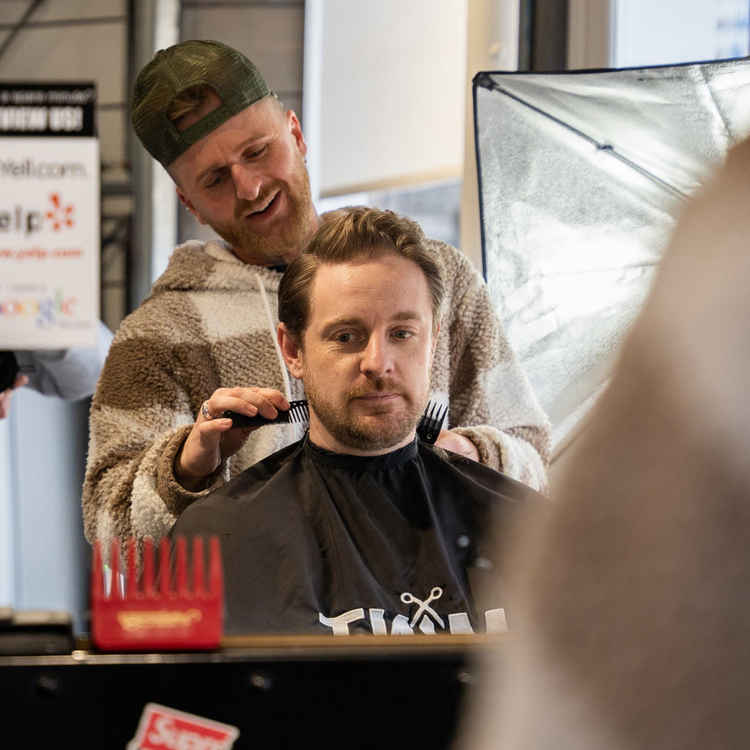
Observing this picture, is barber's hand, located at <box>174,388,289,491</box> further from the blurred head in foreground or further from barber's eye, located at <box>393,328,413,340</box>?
the blurred head in foreground

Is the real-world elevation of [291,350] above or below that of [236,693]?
above

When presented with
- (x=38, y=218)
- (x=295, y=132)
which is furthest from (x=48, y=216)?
(x=295, y=132)

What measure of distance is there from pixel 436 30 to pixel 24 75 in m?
3.26

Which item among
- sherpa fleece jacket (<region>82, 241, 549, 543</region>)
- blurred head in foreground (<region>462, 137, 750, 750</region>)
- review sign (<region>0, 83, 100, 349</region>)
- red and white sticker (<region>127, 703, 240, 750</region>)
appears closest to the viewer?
blurred head in foreground (<region>462, 137, 750, 750</region>)

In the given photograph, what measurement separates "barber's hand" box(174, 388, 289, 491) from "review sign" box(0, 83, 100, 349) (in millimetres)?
704

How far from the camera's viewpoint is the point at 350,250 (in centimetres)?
198

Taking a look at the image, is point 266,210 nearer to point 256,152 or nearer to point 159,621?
point 256,152

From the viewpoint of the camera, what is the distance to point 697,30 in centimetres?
321

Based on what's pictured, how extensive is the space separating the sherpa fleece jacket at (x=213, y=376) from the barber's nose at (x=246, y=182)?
0.57ft

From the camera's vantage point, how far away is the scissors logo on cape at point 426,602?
1.85 meters

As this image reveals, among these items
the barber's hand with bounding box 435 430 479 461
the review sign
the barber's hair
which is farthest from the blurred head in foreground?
the review sign

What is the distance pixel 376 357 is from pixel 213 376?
1.28 ft

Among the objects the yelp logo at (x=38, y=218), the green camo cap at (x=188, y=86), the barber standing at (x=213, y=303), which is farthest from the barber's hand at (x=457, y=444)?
the yelp logo at (x=38, y=218)

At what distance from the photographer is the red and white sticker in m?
0.85
